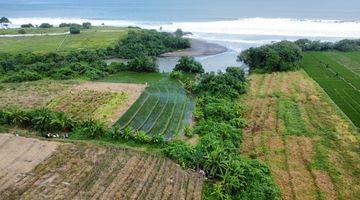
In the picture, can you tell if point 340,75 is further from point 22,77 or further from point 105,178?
point 22,77

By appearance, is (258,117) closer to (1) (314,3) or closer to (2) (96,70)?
(2) (96,70)

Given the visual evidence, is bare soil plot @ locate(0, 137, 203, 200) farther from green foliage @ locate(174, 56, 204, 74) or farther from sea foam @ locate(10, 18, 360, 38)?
sea foam @ locate(10, 18, 360, 38)

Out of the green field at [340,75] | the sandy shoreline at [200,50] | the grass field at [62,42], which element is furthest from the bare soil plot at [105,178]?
the grass field at [62,42]

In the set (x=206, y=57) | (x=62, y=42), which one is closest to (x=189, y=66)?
(x=206, y=57)

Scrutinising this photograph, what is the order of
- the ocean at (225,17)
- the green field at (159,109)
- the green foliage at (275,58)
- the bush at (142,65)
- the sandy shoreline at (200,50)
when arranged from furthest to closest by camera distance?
the ocean at (225,17) < the sandy shoreline at (200,50) < the bush at (142,65) < the green foliage at (275,58) < the green field at (159,109)

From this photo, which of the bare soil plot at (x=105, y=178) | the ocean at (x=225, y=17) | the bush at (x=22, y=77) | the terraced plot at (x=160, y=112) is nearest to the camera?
the bare soil plot at (x=105, y=178)

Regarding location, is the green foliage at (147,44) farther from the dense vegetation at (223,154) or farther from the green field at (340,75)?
the dense vegetation at (223,154)
